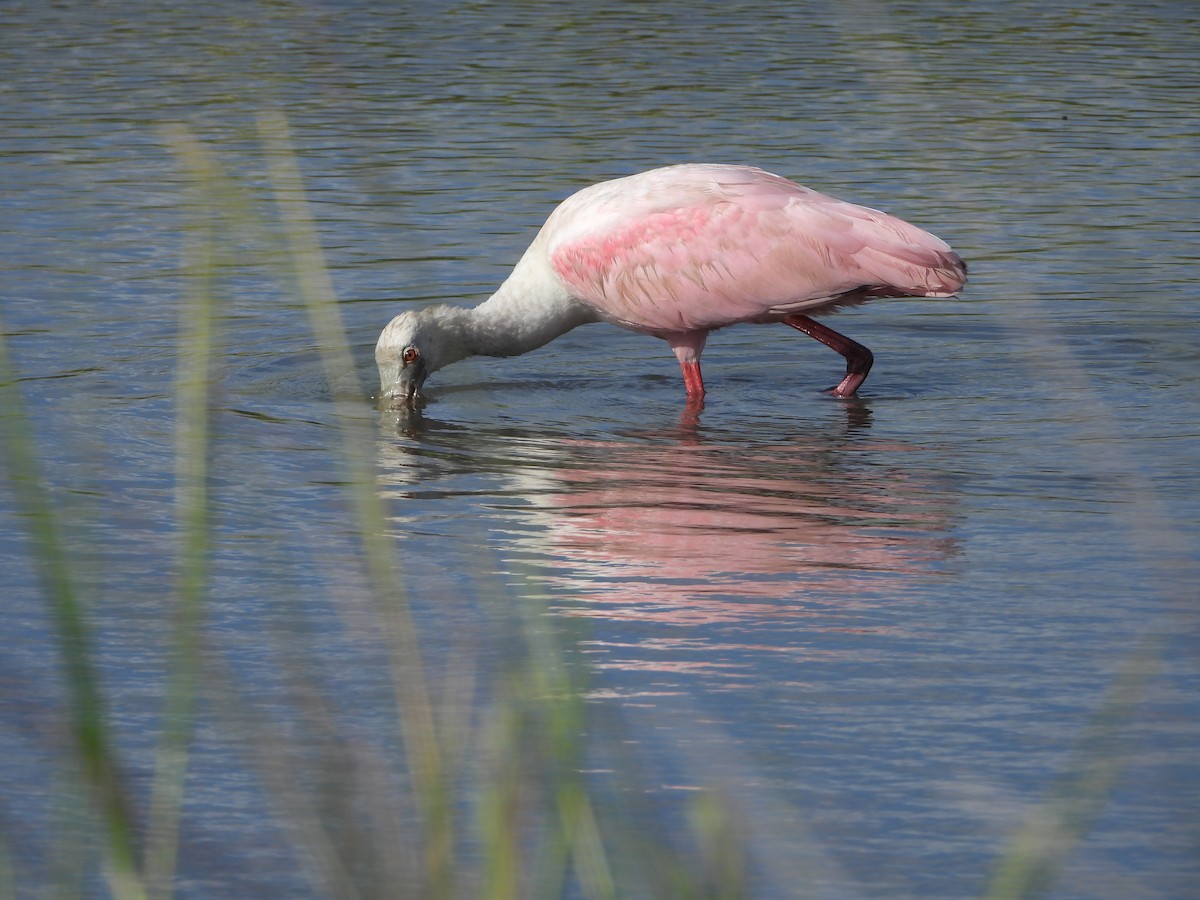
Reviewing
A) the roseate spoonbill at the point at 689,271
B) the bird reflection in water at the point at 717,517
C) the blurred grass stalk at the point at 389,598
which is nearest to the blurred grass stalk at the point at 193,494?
the blurred grass stalk at the point at 389,598

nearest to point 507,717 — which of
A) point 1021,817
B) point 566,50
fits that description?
point 1021,817

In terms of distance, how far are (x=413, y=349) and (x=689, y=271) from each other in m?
1.13

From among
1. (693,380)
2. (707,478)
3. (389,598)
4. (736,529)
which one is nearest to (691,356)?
(693,380)

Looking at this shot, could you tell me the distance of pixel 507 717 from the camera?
Result: 7.66ft

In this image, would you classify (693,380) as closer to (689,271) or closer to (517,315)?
(689,271)

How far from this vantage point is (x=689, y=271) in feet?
29.8

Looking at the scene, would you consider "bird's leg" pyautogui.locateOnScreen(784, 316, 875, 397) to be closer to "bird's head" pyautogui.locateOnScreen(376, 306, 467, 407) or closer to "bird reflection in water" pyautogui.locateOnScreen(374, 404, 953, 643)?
"bird reflection in water" pyautogui.locateOnScreen(374, 404, 953, 643)

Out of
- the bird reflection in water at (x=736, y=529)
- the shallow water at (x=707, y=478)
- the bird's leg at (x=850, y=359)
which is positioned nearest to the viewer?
the shallow water at (x=707, y=478)

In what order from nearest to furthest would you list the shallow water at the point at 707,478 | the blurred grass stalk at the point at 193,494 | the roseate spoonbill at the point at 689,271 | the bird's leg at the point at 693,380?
1. the blurred grass stalk at the point at 193,494
2. the shallow water at the point at 707,478
3. the roseate spoonbill at the point at 689,271
4. the bird's leg at the point at 693,380

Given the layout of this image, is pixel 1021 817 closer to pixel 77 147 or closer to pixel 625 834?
pixel 625 834

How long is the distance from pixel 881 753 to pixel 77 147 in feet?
38.3

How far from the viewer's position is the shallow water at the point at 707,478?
14.7 ft

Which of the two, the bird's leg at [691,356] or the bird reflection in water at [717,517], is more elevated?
the bird reflection in water at [717,517]

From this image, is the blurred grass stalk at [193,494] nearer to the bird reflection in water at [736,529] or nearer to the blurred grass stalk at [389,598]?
the blurred grass stalk at [389,598]
